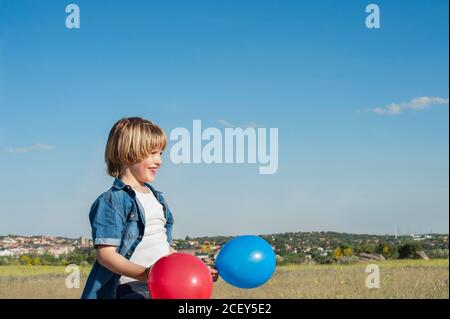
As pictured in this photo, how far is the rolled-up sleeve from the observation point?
282 cm

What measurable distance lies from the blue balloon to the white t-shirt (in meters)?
0.32

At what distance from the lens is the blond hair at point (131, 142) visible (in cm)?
303

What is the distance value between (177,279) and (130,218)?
17.7 inches

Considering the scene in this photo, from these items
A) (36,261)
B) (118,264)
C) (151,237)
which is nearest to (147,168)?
(151,237)

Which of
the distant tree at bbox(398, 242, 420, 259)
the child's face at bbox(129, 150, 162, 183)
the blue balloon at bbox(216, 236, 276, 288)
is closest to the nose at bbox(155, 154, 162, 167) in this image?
the child's face at bbox(129, 150, 162, 183)

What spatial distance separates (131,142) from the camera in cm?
303

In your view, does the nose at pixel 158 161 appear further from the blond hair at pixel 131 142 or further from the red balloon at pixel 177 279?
the red balloon at pixel 177 279

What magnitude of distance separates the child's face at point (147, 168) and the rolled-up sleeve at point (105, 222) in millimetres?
218

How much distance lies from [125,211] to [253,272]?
75cm

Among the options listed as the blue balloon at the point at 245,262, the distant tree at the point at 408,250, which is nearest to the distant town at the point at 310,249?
the distant tree at the point at 408,250

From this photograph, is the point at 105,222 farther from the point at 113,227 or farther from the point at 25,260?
the point at 25,260
